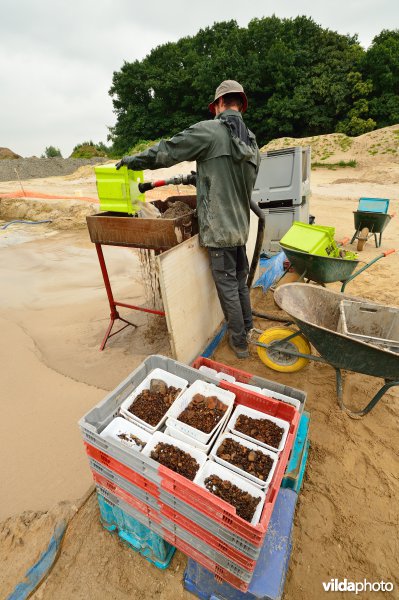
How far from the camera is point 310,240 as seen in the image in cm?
333

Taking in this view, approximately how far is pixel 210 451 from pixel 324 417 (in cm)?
115

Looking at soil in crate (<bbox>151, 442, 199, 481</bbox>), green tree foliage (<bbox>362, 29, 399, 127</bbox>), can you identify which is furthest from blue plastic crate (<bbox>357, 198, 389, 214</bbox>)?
green tree foliage (<bbox>362, 29, 399, 127</bbox>)

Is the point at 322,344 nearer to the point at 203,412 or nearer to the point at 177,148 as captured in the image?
the point at 203,412

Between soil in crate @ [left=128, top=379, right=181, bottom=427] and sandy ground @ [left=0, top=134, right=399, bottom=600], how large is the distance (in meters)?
0.62

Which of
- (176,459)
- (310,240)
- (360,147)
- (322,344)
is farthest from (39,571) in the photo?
(360,147)

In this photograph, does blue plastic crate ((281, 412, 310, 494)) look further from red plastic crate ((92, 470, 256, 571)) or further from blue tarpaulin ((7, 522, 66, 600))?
blue tarpaulin ((7, 522, 66, 600))

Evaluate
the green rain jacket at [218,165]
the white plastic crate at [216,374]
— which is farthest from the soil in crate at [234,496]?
the green rain jacket at [218,165]

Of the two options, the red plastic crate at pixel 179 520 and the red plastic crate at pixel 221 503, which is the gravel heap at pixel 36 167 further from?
the red plastic crate at pixel 221 503

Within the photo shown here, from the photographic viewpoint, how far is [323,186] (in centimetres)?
1221

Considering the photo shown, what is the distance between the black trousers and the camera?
2514mm

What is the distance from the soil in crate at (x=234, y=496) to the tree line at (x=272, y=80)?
24.4 meters

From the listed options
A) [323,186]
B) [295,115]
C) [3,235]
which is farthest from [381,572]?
[295,115]

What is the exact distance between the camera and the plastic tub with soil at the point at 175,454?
1.39 meters

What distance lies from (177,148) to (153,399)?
66.0 inches
